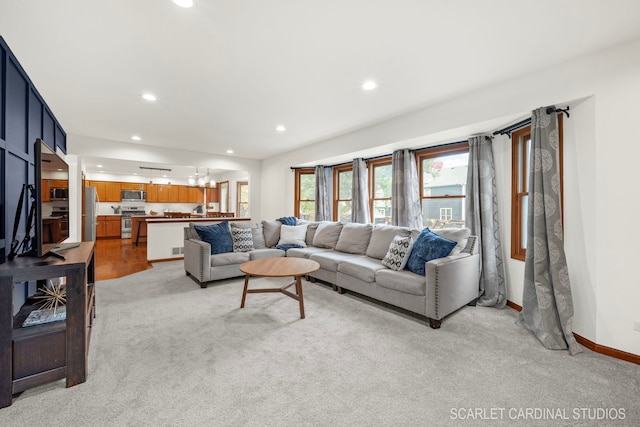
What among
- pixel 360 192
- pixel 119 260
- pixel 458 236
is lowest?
pixel 119 260

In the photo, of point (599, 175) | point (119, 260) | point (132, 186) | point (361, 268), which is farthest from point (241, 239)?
point (132, 186)

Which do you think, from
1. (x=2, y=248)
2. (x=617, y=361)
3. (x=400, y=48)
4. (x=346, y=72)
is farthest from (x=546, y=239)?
(x=2, y=248)

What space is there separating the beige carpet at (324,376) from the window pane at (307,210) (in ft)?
12.4

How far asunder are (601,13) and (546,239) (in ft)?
5.63

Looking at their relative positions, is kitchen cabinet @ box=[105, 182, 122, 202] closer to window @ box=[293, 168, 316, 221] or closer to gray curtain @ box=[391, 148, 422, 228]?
window @ box=[293, 168, 316, 221]

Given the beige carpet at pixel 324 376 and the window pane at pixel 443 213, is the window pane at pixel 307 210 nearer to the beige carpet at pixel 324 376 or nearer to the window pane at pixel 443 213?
the window pane at pixel 443 213

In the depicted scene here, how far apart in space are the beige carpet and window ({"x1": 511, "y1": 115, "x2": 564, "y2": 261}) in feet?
2.97

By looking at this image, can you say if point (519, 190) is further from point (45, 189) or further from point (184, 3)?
point (45, 189)

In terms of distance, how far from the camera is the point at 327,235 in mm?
4824

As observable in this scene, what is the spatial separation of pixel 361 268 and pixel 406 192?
1.68m

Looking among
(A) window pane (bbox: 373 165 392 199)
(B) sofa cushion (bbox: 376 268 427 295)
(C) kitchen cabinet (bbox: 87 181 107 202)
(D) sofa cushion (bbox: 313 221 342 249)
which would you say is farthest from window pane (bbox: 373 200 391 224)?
(C) kitchen cabinet (bbox: 87 181 107 202)

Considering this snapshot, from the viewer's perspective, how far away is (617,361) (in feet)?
7.02

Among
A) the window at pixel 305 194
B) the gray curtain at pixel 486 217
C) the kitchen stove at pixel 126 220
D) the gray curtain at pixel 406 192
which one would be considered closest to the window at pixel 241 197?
the window at pixel 305 194

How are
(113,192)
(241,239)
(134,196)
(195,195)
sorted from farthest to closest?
(195,195)
(134,196)
(113,192)
(241,239)
